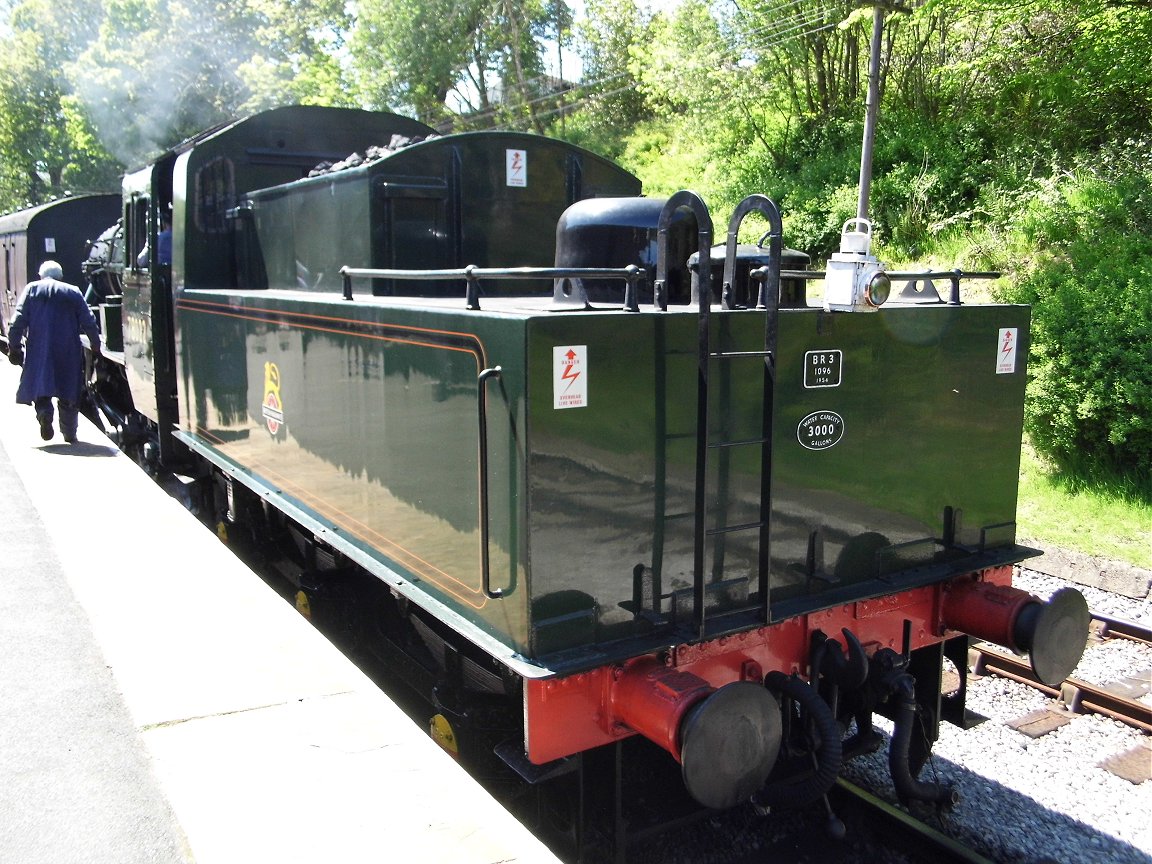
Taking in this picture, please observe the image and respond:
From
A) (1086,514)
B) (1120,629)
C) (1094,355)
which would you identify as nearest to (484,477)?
(1120,629)

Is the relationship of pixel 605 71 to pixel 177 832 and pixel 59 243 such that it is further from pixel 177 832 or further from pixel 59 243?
pixel 177 832

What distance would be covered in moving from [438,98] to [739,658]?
1345 inches

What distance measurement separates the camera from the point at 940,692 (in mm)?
4191

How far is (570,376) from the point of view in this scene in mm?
2922

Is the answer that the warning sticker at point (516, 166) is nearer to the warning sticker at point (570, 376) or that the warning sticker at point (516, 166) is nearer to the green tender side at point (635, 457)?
the green tender side at point (635, 457)

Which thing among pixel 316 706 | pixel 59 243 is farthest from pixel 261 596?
pixel 59 243

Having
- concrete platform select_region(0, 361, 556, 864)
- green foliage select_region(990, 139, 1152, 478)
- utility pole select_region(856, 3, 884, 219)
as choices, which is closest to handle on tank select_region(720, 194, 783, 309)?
concrete platform select_region(0, 361, 556, 864)

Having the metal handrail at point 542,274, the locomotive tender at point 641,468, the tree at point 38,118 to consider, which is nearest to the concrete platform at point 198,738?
the locomotive tender at point 641,468

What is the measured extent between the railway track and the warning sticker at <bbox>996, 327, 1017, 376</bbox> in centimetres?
145

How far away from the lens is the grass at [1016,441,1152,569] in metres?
7.34

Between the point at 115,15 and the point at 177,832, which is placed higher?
the point at 115,15

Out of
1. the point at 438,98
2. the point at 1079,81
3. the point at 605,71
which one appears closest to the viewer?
the point at 1079,81

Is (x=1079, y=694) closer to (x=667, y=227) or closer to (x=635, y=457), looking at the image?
(x=635, y=457)

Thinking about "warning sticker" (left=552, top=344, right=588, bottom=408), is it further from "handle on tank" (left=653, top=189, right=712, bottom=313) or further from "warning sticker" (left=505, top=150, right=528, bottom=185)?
"warning sticker" (left=505, top=150, right=528, bottom=185)
